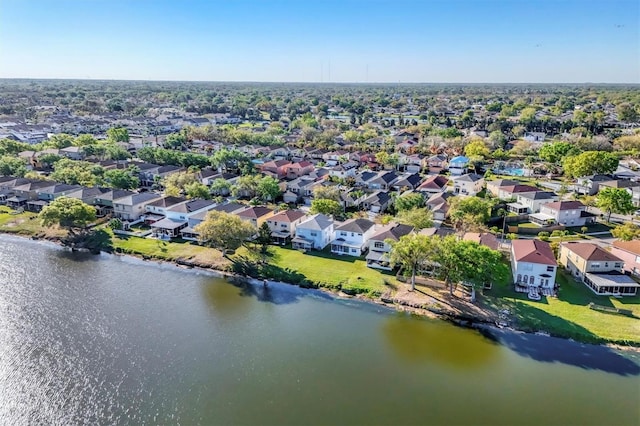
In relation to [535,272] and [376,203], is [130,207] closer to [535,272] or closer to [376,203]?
[376,203]

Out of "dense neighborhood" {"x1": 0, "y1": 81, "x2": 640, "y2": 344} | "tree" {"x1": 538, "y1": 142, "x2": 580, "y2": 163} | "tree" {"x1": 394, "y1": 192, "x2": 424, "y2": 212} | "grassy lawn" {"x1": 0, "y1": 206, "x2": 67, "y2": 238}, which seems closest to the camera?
"dense neighborhood" {"x1": 0, "y1": 81, "x2": 640, "y2": 344}

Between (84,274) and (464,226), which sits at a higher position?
(464,226)

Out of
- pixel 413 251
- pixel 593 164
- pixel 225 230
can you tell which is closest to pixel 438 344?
pixel 413 251

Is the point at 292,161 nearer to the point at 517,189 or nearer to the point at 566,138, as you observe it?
the point at 517,189

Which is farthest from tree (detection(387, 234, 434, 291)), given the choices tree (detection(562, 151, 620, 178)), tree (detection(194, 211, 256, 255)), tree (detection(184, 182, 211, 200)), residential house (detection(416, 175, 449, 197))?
tree (detection(562, 151, 620, 178))

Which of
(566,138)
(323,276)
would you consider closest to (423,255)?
(323,276)

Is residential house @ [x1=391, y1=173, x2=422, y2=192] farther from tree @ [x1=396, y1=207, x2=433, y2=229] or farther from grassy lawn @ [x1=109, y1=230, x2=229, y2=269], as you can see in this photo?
grassy lawn @ [x1=109, y1=230, x2=229, y2=269]

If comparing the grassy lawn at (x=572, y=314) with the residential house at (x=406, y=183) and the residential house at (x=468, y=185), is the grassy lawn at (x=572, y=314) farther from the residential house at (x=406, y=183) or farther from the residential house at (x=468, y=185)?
the residential house at (x=406, y=183)
